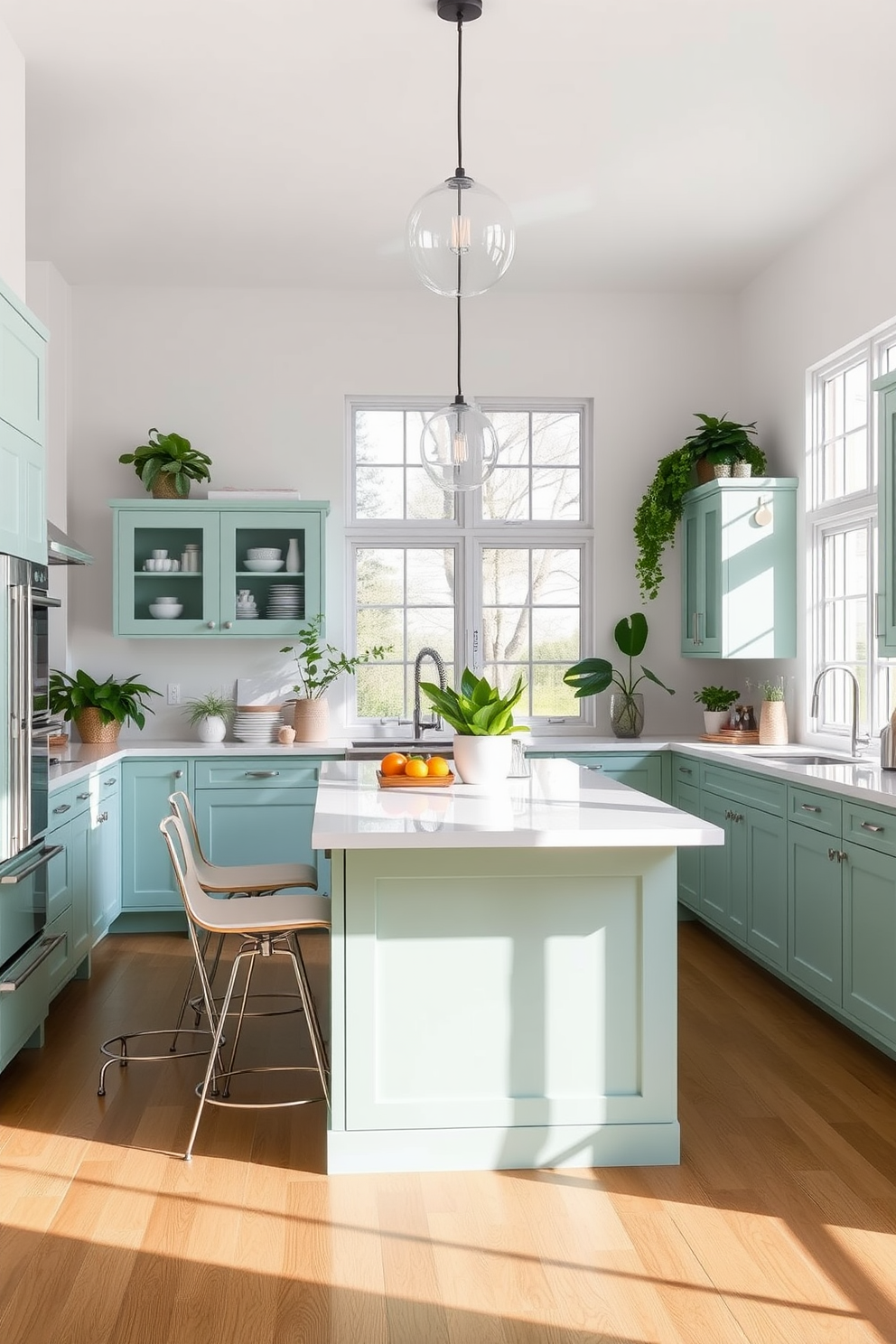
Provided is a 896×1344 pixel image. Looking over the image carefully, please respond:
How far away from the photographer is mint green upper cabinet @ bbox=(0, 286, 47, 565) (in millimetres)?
3230

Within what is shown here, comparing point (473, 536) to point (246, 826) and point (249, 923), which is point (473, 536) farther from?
point (249, 923)

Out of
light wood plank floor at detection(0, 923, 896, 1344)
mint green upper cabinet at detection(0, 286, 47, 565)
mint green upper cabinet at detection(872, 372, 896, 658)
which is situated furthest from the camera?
mint green upper cabinet at detection(872, 372, 896, 658)

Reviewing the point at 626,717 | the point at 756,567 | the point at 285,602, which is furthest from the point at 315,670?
the point at 756,567

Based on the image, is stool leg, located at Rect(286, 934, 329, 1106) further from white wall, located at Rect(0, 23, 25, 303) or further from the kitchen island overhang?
white wall, located at Rect(0, 23, 25, 303)

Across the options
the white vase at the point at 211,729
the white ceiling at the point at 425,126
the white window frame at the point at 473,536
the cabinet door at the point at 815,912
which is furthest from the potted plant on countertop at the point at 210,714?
the cabinet door at the point at 815,912

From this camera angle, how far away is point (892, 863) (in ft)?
11.2

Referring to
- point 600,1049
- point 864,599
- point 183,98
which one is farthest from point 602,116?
point 600,1049

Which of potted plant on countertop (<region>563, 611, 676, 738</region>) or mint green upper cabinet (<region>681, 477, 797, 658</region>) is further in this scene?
potted plant on countertop (<region>563, 611, 676, 738</region>)

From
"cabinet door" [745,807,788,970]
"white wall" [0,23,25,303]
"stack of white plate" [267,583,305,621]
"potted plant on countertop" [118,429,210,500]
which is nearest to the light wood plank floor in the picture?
"cabinet door" [745,807,788,970]

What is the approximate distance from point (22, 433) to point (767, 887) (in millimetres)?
3111

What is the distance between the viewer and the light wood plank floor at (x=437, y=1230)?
219 centimetres

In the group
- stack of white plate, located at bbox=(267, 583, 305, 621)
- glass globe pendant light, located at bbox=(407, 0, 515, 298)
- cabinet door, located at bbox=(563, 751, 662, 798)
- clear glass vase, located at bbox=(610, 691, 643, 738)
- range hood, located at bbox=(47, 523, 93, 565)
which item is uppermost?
glass globe pendant light, located at bbox=(407, 0, 515, 298)

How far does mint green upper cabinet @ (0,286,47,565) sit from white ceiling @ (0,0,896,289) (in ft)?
2.96

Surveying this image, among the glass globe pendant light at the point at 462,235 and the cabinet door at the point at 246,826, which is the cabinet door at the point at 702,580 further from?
the glass globe pendant light at the point at 462,235
